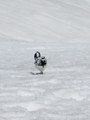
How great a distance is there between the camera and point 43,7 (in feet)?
161

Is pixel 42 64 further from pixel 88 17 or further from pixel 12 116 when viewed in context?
pixel 88 17

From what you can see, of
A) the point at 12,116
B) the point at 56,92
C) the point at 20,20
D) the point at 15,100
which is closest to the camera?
the point at 12,116

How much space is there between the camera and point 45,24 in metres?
45.1

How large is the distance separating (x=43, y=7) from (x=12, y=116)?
43.5 metres

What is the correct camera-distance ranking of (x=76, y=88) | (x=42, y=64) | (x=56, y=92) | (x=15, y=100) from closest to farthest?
(x=15, y=100) < (x=56, y=92) < (x=76, y=88) < (x=42, y=64)

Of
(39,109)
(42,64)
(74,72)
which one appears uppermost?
(39,109)

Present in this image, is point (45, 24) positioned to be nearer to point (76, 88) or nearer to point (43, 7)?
point (43, 7)

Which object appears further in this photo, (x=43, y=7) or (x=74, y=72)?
(x=43, y=7)

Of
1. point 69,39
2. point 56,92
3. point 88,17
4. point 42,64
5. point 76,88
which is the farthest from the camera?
point 88,17

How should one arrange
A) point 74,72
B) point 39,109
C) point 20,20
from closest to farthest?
point 39,109
point 74,72
point 20,20

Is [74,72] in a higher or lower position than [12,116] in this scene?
lower

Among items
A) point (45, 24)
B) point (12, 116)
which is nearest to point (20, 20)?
point (45, 24)

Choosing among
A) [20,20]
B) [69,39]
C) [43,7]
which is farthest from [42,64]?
[43,7]

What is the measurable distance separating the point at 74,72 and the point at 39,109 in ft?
18.5
